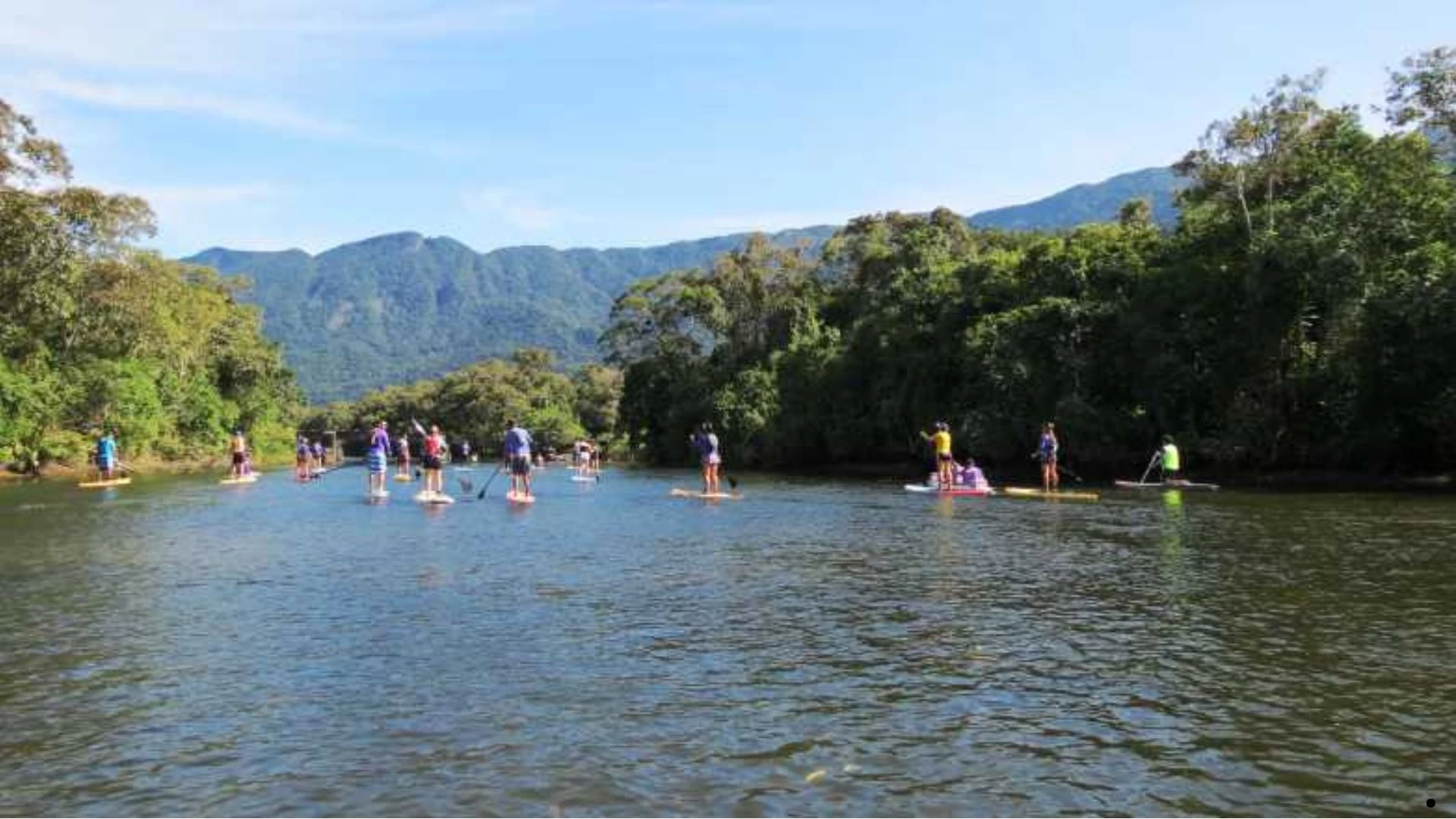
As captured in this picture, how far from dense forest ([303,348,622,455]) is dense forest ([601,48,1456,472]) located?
6347 centimetres

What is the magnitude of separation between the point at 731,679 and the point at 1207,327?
45.8 m

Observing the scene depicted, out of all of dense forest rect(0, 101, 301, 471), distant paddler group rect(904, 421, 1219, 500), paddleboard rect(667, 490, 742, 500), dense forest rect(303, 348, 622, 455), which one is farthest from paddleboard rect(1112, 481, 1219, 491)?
dense forest rect(303, 348, 622, 455)

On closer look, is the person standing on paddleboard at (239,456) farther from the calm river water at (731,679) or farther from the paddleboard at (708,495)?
the calm river water at (731,679)

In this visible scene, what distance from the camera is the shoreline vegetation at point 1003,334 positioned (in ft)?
140

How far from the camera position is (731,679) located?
401 inches

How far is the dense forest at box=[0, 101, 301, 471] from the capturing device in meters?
61.3

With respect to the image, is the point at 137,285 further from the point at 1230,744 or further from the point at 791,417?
the point at 1230,744

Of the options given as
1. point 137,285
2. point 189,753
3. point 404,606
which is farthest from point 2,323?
point 189,753

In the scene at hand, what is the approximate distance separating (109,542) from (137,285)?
2093 inches

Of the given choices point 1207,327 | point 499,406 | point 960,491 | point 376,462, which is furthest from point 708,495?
point 499,406

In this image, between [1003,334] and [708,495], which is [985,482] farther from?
[1003,334]

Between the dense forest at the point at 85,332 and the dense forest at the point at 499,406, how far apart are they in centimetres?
5727

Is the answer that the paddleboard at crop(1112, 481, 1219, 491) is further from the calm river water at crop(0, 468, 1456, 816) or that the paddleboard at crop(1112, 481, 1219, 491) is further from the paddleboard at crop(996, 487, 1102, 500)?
the calm river water at crop(0, 468, 1456, 816)

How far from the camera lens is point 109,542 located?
881 inches
